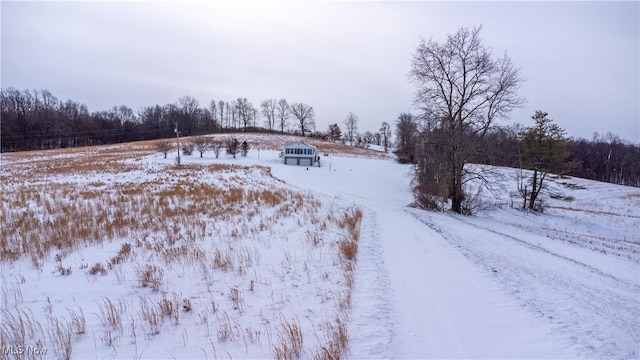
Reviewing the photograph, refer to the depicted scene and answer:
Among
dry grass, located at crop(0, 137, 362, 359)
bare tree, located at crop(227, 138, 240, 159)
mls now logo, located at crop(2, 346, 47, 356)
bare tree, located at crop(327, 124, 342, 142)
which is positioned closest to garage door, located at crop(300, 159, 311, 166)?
bare tree, located at crop(227, 138, 240, 159)

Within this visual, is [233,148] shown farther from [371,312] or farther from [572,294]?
[572,294]

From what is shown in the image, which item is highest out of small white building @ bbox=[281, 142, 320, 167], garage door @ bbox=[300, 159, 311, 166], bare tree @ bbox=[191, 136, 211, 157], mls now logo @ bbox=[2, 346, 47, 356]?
bare tree @ bbox=[191, 136, 211, 157]

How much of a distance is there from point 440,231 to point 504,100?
1186cm

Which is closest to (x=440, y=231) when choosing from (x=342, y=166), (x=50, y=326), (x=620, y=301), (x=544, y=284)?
(x=544, y=284)

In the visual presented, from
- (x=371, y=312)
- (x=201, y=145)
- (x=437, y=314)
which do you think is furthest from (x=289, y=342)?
(x=201, y=145)

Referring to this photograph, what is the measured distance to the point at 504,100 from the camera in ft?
60.3

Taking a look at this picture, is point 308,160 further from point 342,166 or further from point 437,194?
point 437,194

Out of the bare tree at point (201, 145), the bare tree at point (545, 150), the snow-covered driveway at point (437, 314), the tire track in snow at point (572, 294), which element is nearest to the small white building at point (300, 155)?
the bare tree at point (201, 145)

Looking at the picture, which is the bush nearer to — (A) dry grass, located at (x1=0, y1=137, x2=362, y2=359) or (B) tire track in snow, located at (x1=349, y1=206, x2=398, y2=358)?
(A) dry grass, located at (x1=0, y1=137, x2=362, y2=359)

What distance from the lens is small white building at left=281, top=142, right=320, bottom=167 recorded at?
54.5 m

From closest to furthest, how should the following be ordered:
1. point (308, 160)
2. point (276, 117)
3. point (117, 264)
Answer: point (117, 264)
point (308, 160)
point (276, 117)

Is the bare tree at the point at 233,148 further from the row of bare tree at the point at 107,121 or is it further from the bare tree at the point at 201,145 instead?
the row of bare tree at the point at 107,121

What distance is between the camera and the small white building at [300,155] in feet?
179

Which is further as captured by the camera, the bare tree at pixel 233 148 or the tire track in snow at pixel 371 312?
the bare tree at pixel 233 148
